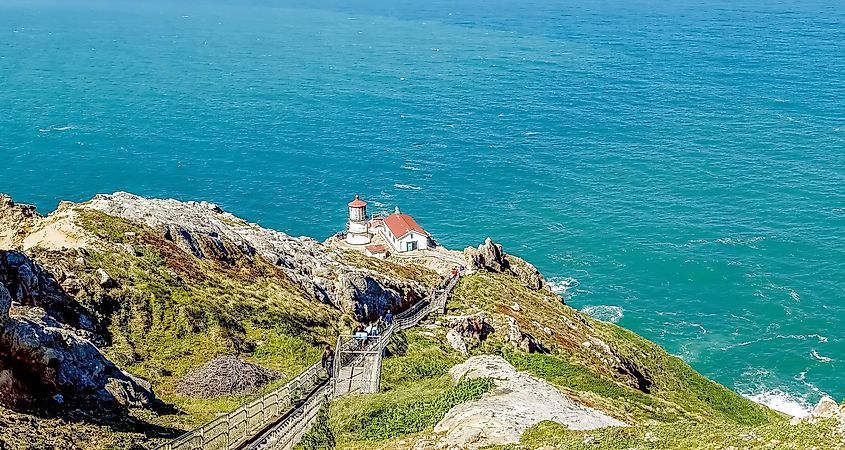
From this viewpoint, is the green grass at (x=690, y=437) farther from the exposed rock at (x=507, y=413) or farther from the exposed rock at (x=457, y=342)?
the exposed rock at (x=457, y=342)

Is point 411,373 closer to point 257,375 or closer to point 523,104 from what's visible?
point 257,375

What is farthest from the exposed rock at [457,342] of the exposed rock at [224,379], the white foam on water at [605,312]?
the white foam on water at [605,312]

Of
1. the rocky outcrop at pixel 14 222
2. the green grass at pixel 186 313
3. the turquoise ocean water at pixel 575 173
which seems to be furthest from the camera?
the turquoise ocean water at pixel 575 173

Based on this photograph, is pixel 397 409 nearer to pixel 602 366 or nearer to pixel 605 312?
pixel 602 366

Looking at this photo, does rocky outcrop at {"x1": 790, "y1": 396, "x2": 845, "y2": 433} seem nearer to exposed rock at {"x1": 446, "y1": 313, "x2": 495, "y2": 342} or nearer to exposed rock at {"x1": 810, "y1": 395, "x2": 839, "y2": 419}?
exposed rock at {"x1": 810, "y1": 395, "x2": 839, "y2": 419}

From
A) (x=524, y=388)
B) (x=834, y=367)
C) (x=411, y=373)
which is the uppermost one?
(x=524, y=388)

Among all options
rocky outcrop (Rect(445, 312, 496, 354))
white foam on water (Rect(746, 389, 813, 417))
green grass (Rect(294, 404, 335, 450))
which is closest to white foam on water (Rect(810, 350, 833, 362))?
white foam on water (Rect(746, 389, 813, 417))

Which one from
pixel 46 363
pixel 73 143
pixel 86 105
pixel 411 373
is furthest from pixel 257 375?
pixel 86 105
